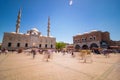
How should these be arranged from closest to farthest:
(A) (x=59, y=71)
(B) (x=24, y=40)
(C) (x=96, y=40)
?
(A) (x=59, y=71) → (C) (x=96, y=40) → (B) (x=24, y=40)

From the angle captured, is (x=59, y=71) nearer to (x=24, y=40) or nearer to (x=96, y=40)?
(x=96, y=40)

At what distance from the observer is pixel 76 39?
165 feet

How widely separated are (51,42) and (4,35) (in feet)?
88.9

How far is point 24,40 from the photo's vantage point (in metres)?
48.1

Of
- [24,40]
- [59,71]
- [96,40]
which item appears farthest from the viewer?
[24,40]

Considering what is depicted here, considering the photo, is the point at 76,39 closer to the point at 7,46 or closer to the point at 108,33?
the point at 108,33

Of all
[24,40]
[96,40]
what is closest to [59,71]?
[96,40]

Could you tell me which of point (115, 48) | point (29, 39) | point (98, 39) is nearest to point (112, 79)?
point (98, 39)

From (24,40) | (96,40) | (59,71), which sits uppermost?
(24,40)

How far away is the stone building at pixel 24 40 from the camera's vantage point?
143ft

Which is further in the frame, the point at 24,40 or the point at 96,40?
the point at 24,40

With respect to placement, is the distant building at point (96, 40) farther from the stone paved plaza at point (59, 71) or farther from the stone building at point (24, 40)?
the stone paved plaza at point (59, 71)

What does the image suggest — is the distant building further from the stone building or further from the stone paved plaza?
the stone paved plaza

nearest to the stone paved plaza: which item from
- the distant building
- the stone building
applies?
the distant building
